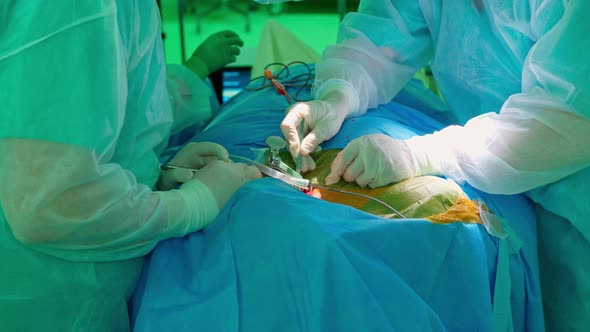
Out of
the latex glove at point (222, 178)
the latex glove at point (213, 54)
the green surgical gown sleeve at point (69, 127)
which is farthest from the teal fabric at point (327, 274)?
the latex glove at point (213, 54)

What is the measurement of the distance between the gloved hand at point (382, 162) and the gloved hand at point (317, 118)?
0.09 metres

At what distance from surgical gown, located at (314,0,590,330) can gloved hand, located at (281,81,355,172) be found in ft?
0.21

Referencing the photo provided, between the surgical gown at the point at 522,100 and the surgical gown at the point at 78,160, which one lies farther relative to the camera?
the surgical gown at the point at 522,100

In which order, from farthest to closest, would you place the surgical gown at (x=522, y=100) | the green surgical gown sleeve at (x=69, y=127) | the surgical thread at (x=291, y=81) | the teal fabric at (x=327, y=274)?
the surgical thread at (x=291, y=81) → the surgical gown at (x=522, y=100) → the teal fabric at (x=327, y=274) → the green surgical gown sleeve at (x=69, y=127)

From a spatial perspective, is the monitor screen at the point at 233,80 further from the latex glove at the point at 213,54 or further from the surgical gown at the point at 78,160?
the surgical gown at the point at 78,160

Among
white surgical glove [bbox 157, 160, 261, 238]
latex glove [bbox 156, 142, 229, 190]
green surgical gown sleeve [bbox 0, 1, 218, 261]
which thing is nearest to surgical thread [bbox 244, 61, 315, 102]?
latex glove [bbox 156, 142, 229, 190]

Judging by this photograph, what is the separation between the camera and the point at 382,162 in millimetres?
1172

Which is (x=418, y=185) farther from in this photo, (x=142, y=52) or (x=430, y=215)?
(x=142, y=52)

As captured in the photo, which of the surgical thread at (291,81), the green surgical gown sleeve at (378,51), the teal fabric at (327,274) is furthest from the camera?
the surgical thread at (291,81)

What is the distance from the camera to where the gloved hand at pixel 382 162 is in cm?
118

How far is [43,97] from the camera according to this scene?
84 cm

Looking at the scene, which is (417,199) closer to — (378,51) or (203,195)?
(203,195)

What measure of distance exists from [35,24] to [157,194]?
328 millimetres

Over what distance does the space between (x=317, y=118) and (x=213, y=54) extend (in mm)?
640
